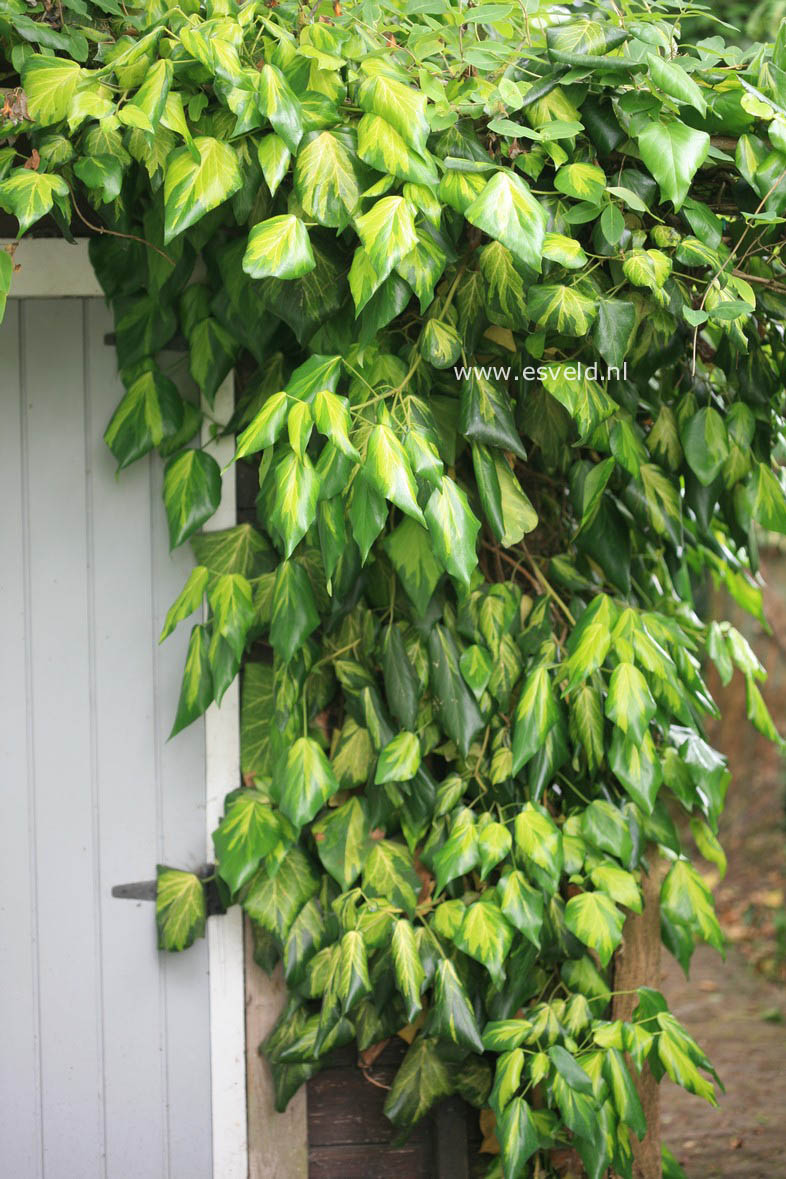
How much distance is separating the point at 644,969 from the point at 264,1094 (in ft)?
2.60

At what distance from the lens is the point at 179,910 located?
2.08 meters

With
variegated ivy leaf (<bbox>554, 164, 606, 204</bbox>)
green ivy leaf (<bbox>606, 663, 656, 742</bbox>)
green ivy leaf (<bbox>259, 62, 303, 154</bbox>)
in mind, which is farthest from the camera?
green ivy leaf (<bbox>606, 663, 656, 742</bbox>)

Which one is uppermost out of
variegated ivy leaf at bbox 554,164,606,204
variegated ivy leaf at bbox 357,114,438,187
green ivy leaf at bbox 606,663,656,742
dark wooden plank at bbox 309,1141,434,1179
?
variegated ivy leaf at bbox 357,114,438,187

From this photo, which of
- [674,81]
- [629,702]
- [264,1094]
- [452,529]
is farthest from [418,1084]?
[674,81]

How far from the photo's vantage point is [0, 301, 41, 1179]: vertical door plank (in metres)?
2.10

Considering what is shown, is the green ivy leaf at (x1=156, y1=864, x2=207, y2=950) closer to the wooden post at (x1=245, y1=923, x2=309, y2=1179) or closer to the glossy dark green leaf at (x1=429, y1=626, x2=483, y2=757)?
the wooden post at (x1=245, y1=923, x2=309, y2=1179)

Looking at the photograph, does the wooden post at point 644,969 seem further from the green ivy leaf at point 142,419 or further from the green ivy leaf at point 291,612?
the green ivy leaf at point 142,419

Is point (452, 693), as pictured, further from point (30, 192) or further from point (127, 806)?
point (30, 192)

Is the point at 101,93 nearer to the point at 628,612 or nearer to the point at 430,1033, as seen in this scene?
the point at 628,612

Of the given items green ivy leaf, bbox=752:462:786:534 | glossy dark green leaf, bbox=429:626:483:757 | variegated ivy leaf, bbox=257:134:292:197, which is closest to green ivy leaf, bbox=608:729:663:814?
glossy dark green leaf, bbox=429:626:483:757

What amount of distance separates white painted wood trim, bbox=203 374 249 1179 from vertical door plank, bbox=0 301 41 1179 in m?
0.34

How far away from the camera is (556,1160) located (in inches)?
84.5

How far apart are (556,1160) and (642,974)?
0.39 meters

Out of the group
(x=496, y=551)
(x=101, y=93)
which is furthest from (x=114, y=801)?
(x=101, y=93)
